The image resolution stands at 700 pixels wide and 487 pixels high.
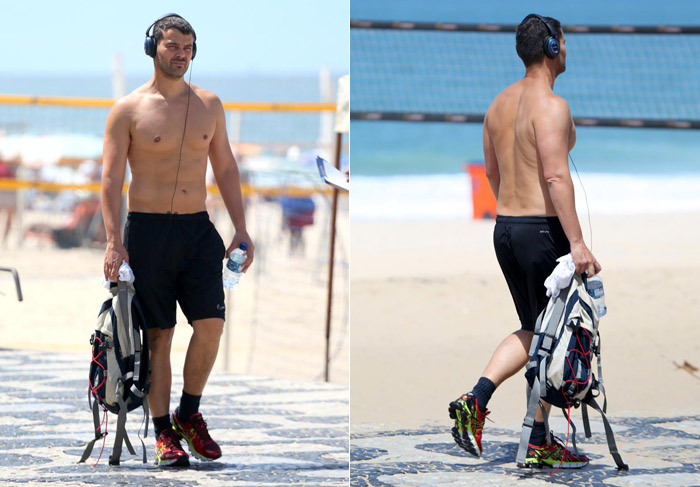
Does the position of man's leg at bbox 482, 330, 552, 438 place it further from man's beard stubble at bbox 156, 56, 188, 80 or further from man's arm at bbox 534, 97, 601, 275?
man's beard stubble at bbox 156, 56, 188, 80

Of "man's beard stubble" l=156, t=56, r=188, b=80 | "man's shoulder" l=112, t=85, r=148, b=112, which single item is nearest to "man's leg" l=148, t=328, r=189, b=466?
"man's shoulder" l=112, t=85, r=148, b=112

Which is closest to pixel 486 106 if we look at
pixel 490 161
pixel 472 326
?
pixel 472 326

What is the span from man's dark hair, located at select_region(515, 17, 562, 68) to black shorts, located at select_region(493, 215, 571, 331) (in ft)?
2.02

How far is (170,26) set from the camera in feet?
13.8

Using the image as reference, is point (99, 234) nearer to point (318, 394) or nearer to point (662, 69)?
point (318, 394)

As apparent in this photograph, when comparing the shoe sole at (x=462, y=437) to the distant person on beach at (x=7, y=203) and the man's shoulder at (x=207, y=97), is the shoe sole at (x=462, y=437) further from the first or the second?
the distant person on beach at (x=7, y=203)

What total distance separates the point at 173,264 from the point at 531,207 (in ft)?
4.51

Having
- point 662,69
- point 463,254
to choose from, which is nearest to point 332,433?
point 463,254

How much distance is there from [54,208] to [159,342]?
16809 millimetres

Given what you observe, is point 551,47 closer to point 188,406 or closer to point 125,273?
point 125,273

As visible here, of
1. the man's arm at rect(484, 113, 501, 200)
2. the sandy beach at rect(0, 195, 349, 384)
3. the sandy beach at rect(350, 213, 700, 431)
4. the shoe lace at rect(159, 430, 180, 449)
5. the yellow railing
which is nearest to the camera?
the shoe lace at rect(159, 430, 180, 449)

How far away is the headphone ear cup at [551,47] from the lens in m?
4.18

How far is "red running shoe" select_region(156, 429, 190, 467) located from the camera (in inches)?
167

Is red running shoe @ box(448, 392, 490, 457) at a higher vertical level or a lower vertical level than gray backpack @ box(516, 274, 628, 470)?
lower
